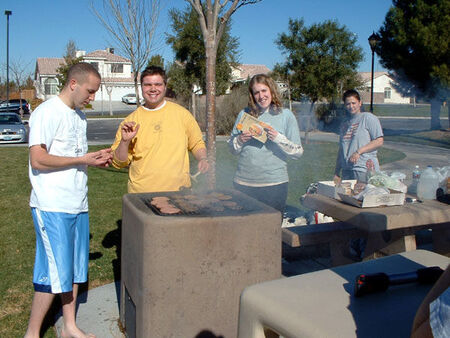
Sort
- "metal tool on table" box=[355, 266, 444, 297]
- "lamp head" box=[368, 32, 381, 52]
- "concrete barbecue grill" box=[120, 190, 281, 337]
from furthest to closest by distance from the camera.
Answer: "lamp head" box=[368, 32, 381, 52], "concrete barbecue grill" box=[120, 190, 281, 337], "metal tool on table" box=[355, 266, 444, 297]

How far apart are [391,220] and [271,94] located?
1290 millimetres

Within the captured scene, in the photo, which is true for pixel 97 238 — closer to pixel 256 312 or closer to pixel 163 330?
pixel 163 330

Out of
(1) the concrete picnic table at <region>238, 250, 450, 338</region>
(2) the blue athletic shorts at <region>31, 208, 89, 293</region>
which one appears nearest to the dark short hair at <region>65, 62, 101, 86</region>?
(2) the blue athletic shorts at <region>31, 208, 89, 293</region>

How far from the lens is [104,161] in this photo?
283 centimetres

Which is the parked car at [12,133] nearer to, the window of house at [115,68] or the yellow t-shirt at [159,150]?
the yellow t-shirt at [159,150]

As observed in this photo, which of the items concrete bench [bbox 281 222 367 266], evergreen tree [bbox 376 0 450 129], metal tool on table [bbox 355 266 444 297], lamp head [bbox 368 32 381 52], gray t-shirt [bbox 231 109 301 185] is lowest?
concrete bench [bbox 281 222 367 266]

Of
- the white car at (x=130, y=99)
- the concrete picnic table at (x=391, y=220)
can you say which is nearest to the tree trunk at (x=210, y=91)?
the concrete picnic table at (x=391, y=220)

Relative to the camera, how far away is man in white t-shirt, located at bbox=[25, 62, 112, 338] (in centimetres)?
256

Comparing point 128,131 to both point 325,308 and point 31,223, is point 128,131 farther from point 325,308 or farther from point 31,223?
point 31,223

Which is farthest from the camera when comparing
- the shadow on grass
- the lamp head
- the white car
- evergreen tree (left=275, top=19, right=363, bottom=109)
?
Answer: the white car

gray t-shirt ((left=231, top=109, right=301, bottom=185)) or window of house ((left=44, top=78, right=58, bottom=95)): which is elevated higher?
window of house ((left=44, top=78, right=58, bottom=95))

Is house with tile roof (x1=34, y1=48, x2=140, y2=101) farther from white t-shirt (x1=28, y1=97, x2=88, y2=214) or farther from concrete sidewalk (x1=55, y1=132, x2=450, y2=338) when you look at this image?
white t-shirt (x1=28, y1=97, x2=88, y2=214)

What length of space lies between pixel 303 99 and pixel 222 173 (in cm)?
850

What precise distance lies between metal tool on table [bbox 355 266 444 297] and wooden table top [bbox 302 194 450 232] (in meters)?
1.05
